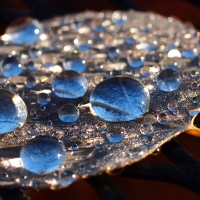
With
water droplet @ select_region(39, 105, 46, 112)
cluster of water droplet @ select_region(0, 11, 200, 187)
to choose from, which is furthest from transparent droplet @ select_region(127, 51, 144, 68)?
water droplet @ select_region(39, 105, 46, 112)

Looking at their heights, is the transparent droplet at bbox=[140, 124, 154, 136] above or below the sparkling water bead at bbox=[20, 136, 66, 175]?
above

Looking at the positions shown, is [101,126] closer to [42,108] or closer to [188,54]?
[42,108]

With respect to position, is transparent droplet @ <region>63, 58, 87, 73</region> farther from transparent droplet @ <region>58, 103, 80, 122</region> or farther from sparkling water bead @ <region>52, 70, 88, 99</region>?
transparent droplet @ <region>58, 103, 80, 122</region>

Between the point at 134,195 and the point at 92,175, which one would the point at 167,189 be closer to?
the point at 134,195

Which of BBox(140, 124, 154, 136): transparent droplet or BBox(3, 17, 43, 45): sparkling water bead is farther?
BBox(3, 17, 43, 45): sparkling water bead

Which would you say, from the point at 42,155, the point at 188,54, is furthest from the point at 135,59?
the point at 42,155

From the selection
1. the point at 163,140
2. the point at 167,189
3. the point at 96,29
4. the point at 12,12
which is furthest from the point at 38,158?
the point at 167,189

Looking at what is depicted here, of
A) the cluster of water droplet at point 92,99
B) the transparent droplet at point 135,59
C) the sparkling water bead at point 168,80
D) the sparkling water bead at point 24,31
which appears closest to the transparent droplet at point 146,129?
the cluster of water droplet at point 92,99

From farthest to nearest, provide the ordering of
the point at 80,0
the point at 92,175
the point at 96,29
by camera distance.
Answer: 1. the point at 80,0
2. the point at 96,29
3. the point at 92,175
